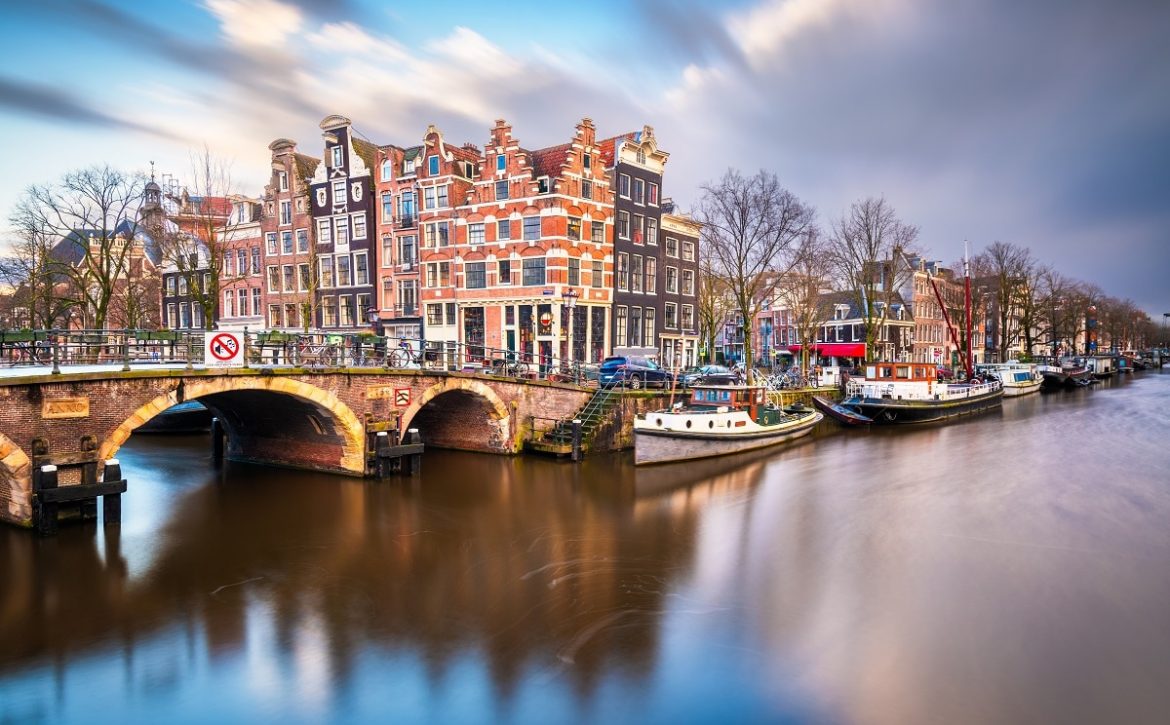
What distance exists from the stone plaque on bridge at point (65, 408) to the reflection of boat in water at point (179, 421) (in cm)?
1830

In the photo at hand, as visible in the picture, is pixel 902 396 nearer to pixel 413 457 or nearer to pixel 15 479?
pixel 413 457

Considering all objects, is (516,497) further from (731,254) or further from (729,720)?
(731,254)

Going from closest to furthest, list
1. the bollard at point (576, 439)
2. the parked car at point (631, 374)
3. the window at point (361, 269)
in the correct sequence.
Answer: the bollard at point (576, 439), the parked car at point (631, 374), the window at point (361, 269)

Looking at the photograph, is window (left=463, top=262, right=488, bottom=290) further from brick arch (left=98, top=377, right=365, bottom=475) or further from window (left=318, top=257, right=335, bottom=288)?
brick arch (left=98, top=377, right=365, bottom=475)

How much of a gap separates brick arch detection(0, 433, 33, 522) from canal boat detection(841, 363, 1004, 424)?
3546 cm

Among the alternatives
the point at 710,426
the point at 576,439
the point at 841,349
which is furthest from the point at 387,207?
the point at 841,349

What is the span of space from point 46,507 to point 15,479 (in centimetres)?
103

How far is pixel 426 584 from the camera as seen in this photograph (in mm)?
13133

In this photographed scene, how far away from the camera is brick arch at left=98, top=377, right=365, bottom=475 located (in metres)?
A: 15.9

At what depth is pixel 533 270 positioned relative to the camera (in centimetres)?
3769

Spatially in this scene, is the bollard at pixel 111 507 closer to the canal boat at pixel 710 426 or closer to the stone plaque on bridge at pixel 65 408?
the stone plaque on bridge at pixel 65 408

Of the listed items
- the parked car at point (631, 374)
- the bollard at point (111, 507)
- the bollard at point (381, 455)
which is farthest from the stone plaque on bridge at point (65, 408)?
the parked car at point (631, 374)

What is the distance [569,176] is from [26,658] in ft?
103

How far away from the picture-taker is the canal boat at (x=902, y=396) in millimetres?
36531
